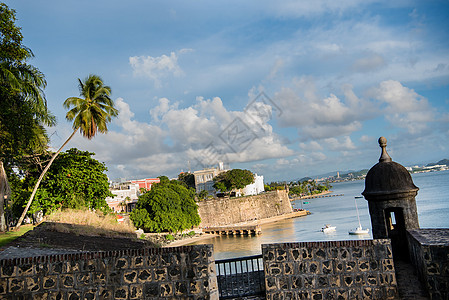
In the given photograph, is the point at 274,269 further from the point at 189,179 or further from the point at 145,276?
the point at 189,179

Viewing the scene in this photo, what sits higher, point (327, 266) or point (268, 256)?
point (268, 256)

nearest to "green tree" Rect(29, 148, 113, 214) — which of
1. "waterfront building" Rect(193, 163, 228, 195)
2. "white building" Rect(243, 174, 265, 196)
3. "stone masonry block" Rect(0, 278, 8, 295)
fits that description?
"stone masonry block" Rect(0, 278, 8, 295)

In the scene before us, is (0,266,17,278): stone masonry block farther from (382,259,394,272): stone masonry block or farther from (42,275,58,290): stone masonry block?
(382,259,394,272): stone masonry block

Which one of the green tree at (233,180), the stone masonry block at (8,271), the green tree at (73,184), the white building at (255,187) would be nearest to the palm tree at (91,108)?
the green tree at (73,184)

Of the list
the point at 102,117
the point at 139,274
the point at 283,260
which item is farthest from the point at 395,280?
the point at 102,117

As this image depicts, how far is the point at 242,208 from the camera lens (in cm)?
6856

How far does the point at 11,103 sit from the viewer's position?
14.0 metres

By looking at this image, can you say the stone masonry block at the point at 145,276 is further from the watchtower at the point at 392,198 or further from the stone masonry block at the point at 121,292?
the watchtower at the point at 392,198

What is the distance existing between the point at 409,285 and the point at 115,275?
5195 millimetres

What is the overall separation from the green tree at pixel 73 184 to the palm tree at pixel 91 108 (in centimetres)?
273

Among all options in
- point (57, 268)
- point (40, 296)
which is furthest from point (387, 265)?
point (40, 296)

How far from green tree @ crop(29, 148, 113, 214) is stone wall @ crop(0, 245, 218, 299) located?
1733 centimetres

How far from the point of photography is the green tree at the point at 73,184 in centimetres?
2188

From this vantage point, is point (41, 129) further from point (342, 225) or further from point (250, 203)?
point (250, 203)
